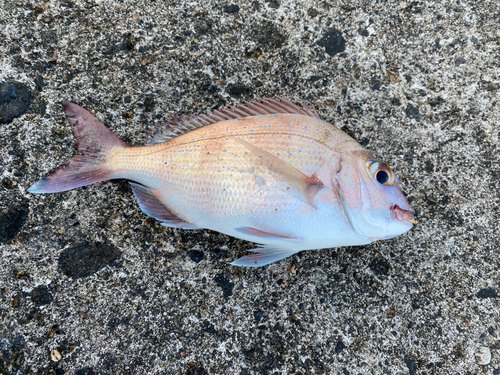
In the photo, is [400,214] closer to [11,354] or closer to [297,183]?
[297,183]

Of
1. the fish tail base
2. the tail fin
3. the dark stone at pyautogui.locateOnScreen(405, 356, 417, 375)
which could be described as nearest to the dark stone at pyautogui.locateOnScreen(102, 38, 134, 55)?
the tail fin

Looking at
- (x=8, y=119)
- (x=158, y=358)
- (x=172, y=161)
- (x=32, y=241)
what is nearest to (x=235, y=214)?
(x=172, y=161)

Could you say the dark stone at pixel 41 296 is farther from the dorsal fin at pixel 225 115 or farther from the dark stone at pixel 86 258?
the dorsal fin at pixel 225 115

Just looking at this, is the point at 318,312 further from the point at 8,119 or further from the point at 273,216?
the point at 8,119

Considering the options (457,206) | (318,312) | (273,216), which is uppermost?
(273,216)

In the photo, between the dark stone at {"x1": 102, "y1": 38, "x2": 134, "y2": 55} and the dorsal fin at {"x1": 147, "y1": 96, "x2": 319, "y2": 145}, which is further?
the dark stone at {"x1": 102, "y1": 38, "x2": 134, "y2": 55}

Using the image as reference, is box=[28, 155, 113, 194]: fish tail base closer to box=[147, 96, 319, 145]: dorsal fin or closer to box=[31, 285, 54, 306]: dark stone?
box=[147, 96, 319, 145]: dorsal fin
